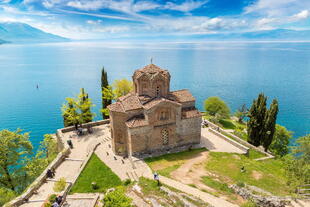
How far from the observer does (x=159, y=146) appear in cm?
2934

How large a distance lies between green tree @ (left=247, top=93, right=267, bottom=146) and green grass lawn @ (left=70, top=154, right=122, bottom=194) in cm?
2611

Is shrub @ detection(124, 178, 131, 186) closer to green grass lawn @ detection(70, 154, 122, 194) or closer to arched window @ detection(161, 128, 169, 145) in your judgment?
green grass lawn @ detection(70, 154, 122, 194)

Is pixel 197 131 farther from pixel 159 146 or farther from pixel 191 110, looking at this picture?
pixel 159 146

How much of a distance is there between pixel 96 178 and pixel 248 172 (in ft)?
60.6

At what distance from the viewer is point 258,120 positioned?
35.8 m

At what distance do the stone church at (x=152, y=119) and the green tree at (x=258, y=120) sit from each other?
39.9 feet

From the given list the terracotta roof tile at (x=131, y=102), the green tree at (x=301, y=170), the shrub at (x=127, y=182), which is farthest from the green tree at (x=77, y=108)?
the green tree at (x=301, y=170)

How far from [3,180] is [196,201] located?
26.7 meters

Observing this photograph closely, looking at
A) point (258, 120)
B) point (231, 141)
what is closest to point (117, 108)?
point (231, 141)

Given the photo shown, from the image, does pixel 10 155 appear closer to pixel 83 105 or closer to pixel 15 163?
pixel 15 163

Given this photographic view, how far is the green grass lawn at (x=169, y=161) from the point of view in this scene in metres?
24.6

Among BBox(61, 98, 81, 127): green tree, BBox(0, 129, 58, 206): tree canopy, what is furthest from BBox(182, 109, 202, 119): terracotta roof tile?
BBox(0, 129, 58, 206): tree canopy

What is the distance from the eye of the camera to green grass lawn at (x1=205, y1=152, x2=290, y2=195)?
71.4ft

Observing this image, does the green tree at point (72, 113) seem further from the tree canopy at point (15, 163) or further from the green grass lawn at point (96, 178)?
the green grass lawn at point (96, 178)
